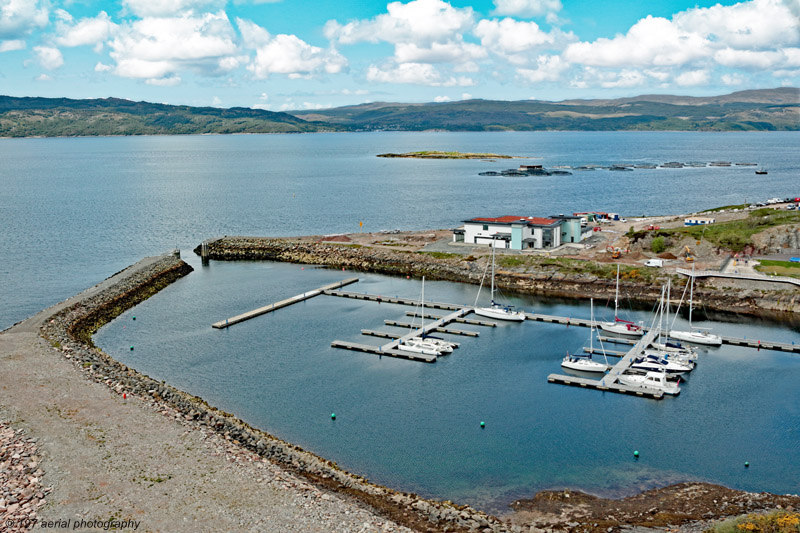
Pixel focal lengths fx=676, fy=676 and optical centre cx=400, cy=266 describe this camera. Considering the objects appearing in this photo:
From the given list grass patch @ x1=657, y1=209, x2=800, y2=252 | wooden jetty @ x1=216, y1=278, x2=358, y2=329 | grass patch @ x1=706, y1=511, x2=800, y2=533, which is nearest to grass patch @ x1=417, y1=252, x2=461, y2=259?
wooden jetty @ x1=216, y1=278, x2=358, y2=329

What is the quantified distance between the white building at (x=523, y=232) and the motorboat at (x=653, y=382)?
112 ft

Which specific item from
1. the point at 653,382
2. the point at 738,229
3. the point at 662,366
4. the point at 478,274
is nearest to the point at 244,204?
the point at 478,274

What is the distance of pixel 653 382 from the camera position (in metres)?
42.8

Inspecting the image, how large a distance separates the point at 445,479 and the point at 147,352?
91.3 feet

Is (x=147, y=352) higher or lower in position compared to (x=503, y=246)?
lower

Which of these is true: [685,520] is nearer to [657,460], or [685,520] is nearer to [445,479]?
[657,460]

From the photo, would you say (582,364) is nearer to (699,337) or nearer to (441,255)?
(699,337)

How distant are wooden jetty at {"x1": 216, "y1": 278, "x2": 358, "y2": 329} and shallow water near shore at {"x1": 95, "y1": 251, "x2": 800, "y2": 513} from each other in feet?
3.30

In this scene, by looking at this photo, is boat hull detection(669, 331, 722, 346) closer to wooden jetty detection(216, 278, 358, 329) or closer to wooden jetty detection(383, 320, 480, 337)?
wooden jetty detection(383, 320, 480, 337)

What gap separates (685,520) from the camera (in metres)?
27.8

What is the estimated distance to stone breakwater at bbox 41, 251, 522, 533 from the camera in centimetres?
2802

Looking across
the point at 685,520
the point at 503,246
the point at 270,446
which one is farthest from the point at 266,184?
the point at 685,520

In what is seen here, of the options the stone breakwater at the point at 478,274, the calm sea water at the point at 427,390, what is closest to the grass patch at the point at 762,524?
the calm sea water at the point at 427,390

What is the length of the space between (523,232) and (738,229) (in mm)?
25516
